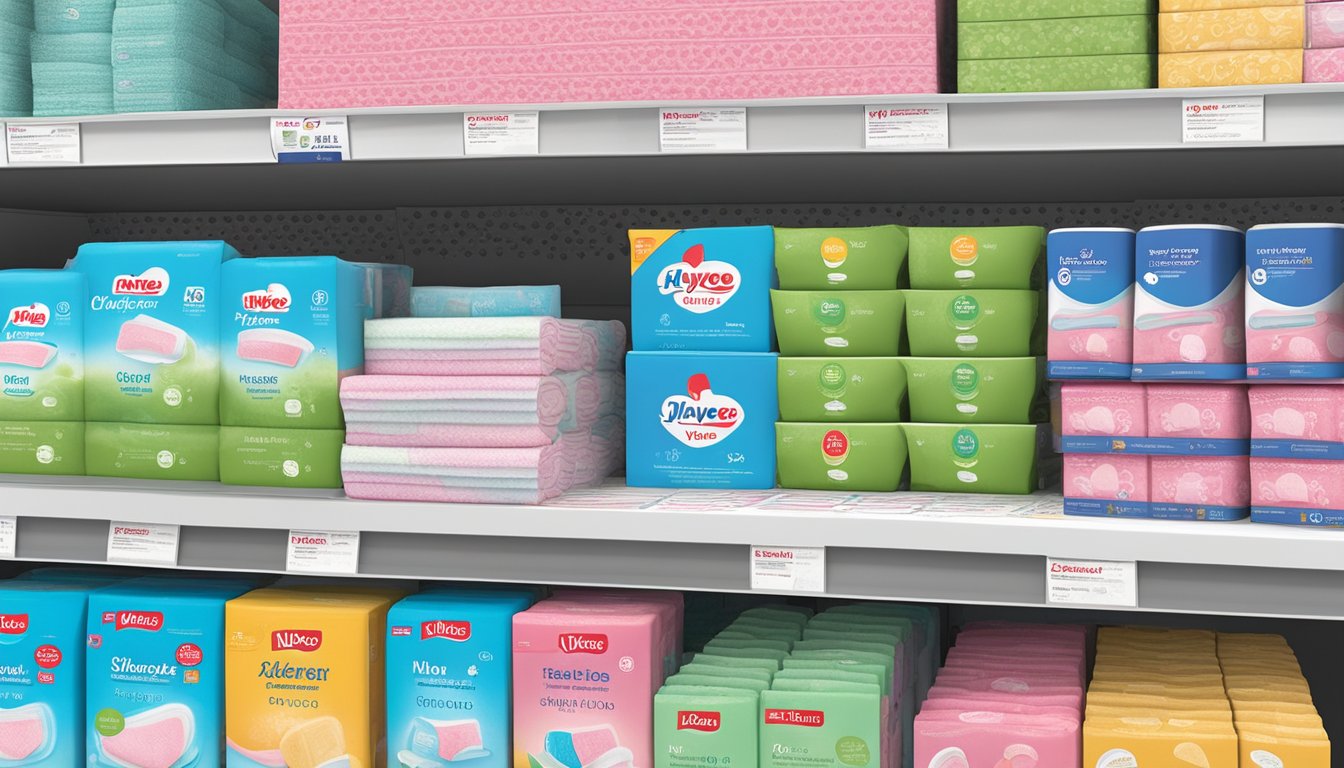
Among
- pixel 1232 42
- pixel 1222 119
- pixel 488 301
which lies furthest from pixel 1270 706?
pixel 488 301

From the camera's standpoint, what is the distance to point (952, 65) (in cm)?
189

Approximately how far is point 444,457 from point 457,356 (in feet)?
0.47

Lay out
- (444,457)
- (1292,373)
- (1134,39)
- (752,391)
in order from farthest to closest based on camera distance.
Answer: (752,391) < (444,457) < (1134,39) < (1292,373)

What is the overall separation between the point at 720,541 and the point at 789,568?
0.09m

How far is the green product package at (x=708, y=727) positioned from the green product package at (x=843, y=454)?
14.0 inches

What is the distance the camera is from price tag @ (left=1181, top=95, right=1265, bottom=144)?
56.6 inches

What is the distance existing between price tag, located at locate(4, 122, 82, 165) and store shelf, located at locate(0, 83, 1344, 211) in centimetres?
2

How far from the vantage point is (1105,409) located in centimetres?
155

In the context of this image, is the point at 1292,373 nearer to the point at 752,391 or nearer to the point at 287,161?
the point at 752,391

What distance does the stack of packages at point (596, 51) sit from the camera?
1.61m

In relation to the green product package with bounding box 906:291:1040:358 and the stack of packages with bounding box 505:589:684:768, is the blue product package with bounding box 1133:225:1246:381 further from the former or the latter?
the stack of packages with bounding box 505:589:684:768

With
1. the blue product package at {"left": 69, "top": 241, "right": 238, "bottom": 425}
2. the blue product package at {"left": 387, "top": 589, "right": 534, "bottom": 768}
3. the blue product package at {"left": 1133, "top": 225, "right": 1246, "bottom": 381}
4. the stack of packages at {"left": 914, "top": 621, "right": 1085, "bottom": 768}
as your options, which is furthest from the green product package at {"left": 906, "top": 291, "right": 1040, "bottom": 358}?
the blue product package at {"left": 69, "top": 241, "right": 238, "bottom": 425}

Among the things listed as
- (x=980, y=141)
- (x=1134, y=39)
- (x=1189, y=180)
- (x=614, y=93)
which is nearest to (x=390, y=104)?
(x=614, y=93)

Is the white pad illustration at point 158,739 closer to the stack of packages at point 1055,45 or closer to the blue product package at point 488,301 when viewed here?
the blue product package at point 488,301
